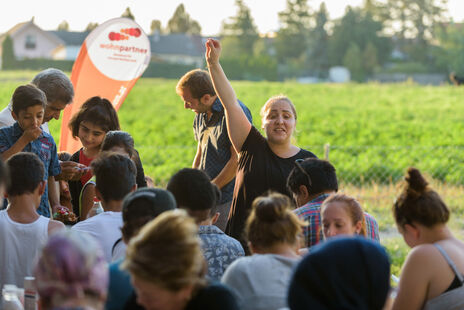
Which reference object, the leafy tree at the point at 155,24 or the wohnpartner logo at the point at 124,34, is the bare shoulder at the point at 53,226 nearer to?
the wohnpartner logo at the point at 124,34

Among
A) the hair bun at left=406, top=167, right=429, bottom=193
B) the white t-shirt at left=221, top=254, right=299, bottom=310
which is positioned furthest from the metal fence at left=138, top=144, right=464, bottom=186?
the white t-shirt at left=221, top=254, right=299, bottom=310

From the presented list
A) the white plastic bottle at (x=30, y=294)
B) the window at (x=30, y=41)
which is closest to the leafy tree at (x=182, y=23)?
the window at (x=30, y=41)

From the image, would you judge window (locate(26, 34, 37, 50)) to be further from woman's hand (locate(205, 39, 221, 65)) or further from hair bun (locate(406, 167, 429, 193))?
hair bun (locate(406, 167, 429, 193))

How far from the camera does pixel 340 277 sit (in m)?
2.04

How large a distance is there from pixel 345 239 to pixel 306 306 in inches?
9.6

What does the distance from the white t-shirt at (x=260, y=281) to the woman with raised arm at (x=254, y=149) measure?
1.74m

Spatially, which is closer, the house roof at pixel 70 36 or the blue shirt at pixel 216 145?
the blue shirt at pixel 216 145

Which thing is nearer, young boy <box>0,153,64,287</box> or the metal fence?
young boy <box>0,153,64,287</box>

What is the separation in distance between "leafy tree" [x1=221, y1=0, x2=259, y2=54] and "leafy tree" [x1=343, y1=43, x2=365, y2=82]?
17.4 metres

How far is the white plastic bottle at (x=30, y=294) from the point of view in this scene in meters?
2.73

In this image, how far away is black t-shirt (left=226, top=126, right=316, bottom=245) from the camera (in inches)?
174

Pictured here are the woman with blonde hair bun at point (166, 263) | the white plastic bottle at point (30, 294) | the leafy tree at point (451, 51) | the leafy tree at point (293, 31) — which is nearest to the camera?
the woman with blonde hair bun at point (166, 263)

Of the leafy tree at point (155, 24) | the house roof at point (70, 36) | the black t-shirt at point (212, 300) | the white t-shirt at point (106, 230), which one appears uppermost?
the leafy tree at point (155, 24)

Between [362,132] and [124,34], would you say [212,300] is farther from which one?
[362,132]
